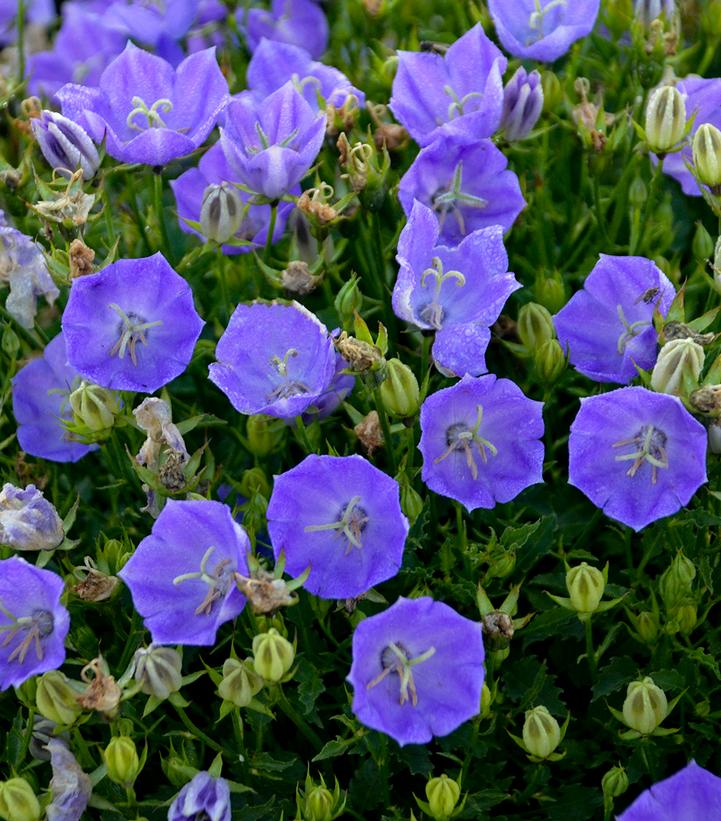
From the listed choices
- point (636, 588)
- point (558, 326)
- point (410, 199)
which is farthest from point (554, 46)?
point (636, 588)

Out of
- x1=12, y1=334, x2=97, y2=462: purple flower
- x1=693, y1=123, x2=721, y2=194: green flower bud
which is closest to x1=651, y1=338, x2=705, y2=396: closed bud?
x1=693, y1=123, x2=721, y2=194: green flower bud

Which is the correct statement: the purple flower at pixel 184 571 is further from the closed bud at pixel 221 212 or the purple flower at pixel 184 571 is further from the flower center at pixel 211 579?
the closed bud at pixel 221 212

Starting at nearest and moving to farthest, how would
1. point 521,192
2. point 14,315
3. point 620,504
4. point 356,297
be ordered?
point 620,504 < point 356,297 < point 14,315 < point 521,192

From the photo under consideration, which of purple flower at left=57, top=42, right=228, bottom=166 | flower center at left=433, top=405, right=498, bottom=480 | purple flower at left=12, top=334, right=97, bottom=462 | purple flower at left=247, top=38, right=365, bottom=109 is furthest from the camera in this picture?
purple flower at left=247, top=38, right=365, bottom=109

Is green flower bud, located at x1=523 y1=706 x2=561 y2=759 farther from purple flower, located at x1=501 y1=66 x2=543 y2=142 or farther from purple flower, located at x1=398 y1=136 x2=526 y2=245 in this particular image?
purple flower, located at x1=501 y1=66 x2=543 y2=142

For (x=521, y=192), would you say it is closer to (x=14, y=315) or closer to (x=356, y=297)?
(x=356, y=297)

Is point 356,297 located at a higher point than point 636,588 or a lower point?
higher

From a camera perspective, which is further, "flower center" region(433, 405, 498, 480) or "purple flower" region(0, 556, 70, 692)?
"flower center" region(433, 405, 498, 480)

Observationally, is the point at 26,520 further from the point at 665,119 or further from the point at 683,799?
the point at 665,119

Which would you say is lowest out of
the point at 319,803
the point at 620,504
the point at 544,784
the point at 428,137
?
the point at 544,784
